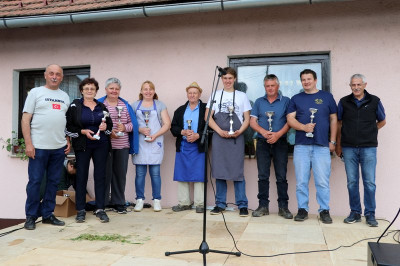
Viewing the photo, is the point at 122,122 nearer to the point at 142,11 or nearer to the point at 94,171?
the point at 94,171

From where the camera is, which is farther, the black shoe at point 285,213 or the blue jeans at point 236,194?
the blue jeans at point 236,194

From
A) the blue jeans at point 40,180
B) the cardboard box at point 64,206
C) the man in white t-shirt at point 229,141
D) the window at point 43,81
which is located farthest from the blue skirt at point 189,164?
the window at point 43,81

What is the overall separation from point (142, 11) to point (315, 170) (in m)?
3.19

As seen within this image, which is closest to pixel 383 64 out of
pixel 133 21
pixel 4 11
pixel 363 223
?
pixel 363 223

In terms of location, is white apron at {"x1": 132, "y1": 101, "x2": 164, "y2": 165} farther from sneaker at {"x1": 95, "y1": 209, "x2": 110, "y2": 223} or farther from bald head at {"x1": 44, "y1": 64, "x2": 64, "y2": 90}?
bald head at {"x1": 44, "y1": 64, "x2": 64, "y2": 90}

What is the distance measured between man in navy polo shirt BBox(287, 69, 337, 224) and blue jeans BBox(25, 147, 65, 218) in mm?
2956

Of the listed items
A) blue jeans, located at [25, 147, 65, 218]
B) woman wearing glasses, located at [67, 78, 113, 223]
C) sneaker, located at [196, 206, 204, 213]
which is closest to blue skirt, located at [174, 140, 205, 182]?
sneaker, located at [196, 206, 204, 213]

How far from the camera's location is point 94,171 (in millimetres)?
4449

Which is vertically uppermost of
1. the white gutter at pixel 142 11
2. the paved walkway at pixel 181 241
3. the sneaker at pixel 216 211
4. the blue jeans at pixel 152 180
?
the white gutter at pixel 142 11

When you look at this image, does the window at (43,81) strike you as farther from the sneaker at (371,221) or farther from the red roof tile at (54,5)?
the sneaker at (371,221)

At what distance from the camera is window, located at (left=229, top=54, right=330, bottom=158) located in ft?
17.0

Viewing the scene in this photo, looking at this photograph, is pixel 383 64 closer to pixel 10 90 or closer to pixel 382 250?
pixel 382 250

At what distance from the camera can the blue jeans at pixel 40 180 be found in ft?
13.5

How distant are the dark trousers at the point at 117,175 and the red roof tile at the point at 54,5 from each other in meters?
2.10
